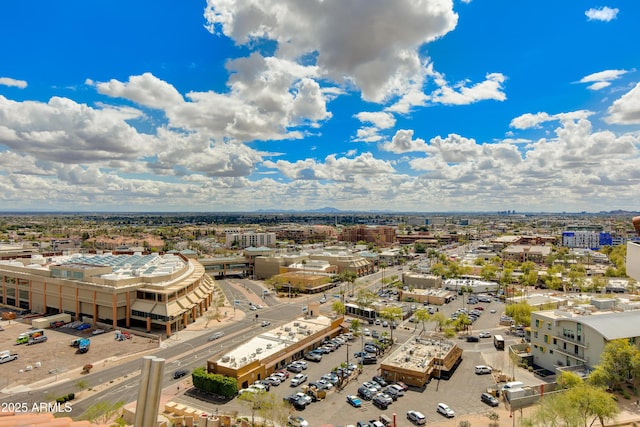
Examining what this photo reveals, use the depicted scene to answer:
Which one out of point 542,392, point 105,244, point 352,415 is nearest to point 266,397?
point 352,415

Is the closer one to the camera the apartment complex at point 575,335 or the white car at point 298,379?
the white car at point 298,379

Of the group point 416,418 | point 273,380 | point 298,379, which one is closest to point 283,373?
point 273,380

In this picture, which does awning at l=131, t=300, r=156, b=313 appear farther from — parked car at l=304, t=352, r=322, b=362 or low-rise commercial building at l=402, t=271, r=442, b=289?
low-rise commercial building at l=402, t=271, r=442, b=289

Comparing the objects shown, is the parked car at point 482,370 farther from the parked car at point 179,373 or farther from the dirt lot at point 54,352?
the dirt lot at point 54,352

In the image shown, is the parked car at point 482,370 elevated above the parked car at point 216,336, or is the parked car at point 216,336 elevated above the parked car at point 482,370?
the parked car at point 216,336

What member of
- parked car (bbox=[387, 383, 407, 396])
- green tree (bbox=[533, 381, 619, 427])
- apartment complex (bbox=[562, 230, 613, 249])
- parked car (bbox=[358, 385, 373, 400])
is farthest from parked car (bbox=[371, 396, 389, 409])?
apartment complex (bbox=[562, 230, 613, 249])

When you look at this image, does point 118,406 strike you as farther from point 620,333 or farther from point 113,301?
point 620,333

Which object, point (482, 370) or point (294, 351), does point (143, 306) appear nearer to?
point (294, 351)

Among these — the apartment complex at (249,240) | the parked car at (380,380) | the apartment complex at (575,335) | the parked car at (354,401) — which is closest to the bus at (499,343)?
the apartment complex at (575,335)
